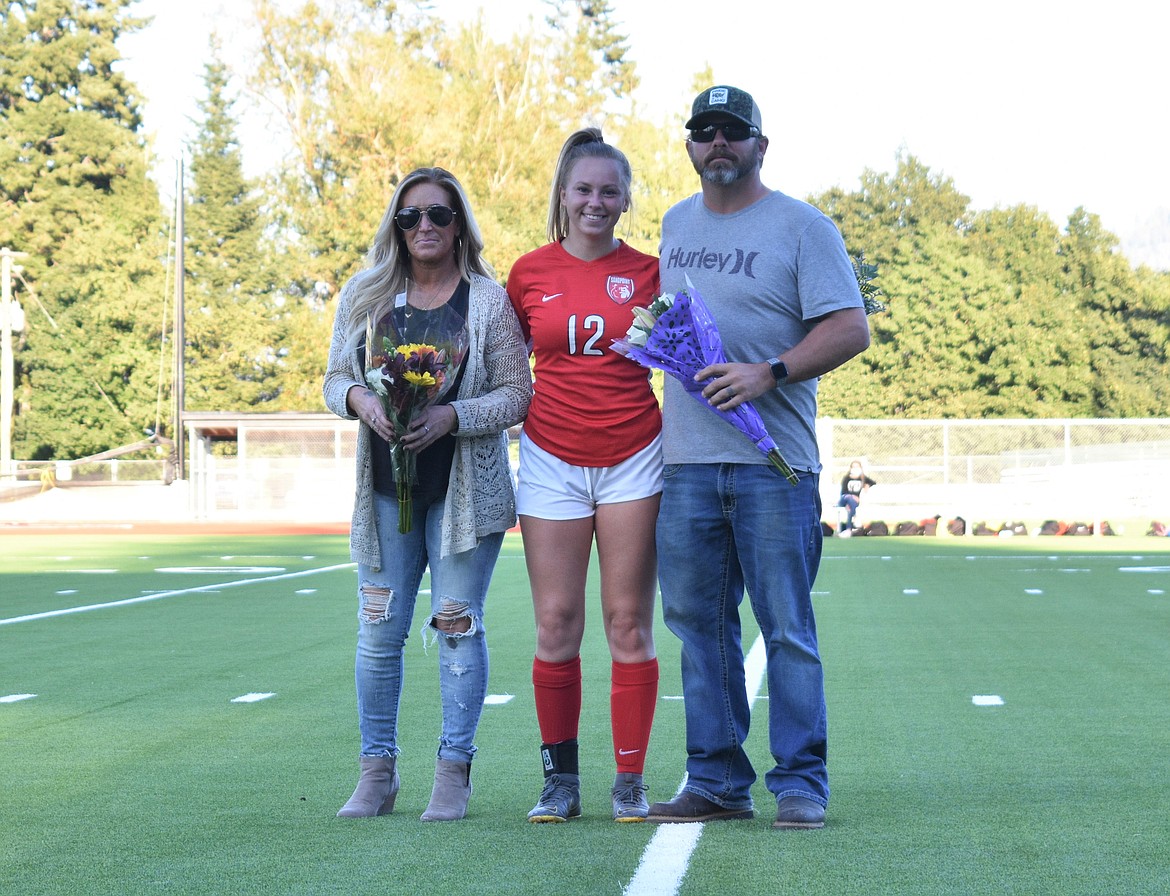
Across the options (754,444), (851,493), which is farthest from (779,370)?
(851,493)

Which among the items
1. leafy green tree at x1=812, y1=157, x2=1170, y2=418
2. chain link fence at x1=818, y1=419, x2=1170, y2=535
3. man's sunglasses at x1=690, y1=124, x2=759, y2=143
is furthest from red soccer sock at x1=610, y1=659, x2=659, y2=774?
leafy green tree at x1=812, y1=157, x2=1170, y2=418

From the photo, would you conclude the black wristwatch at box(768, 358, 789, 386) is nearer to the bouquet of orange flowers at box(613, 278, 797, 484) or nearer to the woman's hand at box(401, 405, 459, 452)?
the bouquet of orange flowers at box(613, 278, 797, 484)

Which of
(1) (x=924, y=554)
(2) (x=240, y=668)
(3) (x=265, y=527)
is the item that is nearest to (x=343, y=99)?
(3) (x=265, y=527)

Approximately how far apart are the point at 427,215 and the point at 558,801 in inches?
65.7

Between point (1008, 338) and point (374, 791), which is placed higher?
point (1008, 338)

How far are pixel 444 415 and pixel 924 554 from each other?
17.4 metres

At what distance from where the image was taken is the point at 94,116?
5809 centimetres

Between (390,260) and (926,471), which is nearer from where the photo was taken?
(390,260)

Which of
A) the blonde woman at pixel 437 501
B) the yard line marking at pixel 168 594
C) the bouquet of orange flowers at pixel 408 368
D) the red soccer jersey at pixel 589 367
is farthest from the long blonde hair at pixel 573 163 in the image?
the yard line marking at pixel 168 594

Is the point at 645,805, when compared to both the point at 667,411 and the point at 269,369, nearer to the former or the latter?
the point at 667,411

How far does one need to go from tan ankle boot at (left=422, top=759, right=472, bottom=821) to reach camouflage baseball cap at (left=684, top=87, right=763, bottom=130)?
6.11 feet

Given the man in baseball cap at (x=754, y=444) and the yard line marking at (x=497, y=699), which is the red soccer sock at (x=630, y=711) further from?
the yard line marking at (x=497, y=699)

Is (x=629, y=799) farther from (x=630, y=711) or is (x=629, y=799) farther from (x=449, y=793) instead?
(x=449, y=793)

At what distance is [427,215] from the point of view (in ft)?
14.9
